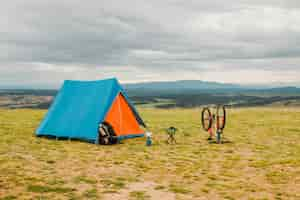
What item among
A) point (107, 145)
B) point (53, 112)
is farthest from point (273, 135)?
point (53, 112)

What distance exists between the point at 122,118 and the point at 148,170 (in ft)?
25.4

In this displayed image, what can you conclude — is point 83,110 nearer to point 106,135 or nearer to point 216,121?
point 106,135

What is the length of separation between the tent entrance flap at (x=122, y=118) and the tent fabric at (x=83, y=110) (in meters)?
0.08

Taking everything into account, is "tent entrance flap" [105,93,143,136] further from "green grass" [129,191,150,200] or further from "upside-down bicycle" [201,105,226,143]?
"green grass" [129,191,150,200]

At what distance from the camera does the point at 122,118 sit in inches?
723

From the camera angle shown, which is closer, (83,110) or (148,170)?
(148,170)

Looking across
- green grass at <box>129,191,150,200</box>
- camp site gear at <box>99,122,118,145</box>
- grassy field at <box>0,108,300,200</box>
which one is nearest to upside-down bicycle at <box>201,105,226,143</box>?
grassy field at <box>0,108,300,200</box>

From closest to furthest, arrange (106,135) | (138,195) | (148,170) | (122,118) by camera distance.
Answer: (138,195)
(148,170)
(106,135)
(122,118)

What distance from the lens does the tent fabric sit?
1727 centimetres

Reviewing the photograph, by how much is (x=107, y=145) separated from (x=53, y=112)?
4.76 meters

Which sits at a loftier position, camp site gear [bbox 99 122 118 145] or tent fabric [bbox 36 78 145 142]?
tent fabric [bbox 36 78 145 142]

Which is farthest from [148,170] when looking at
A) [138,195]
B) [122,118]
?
[122,118]

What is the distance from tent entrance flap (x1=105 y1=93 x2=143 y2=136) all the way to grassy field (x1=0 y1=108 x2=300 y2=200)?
3.87 feet

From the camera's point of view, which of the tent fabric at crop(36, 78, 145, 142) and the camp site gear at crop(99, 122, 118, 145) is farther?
the tent fabric at crop(36, 78, 145, 142)
